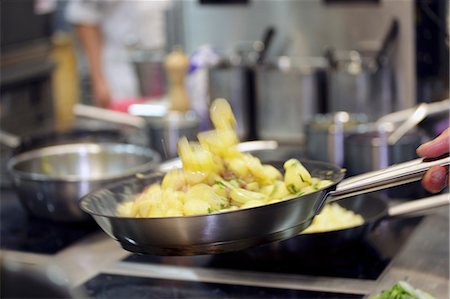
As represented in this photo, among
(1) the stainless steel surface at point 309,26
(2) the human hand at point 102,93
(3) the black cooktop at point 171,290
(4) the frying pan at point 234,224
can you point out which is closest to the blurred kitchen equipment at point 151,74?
(1) the stainless steel surface at point 309,26

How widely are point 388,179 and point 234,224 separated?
0.74 feet

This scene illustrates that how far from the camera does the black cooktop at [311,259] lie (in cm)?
150

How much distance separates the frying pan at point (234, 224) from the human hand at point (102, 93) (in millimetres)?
2144

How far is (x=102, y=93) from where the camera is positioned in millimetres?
3352

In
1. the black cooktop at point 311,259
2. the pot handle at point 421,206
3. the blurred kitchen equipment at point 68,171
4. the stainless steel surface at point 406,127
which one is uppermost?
the stainless steel surface at point 406,127

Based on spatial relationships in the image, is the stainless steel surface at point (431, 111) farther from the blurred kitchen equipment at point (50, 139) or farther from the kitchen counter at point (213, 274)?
the blurred kitchen equipment at point (50, 139)

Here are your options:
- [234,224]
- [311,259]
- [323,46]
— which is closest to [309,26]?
[323,46]

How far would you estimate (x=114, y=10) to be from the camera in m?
3.38

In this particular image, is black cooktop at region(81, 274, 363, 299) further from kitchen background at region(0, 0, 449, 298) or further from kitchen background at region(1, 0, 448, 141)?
kitchen background at region(1, 0, 448, 141)

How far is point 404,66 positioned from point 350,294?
125 centimetres

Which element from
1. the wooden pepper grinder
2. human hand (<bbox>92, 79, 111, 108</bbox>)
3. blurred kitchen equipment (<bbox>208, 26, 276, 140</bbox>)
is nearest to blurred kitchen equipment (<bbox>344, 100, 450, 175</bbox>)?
blurred kitchen equipment (<bbox>208, 26, 276, 140</bbox>)

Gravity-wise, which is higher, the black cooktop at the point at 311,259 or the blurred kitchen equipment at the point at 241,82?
the blurred kitchen equipment at the point at 241,82

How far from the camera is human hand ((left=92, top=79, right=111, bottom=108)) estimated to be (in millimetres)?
3320

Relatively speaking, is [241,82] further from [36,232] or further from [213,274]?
[213,274]
